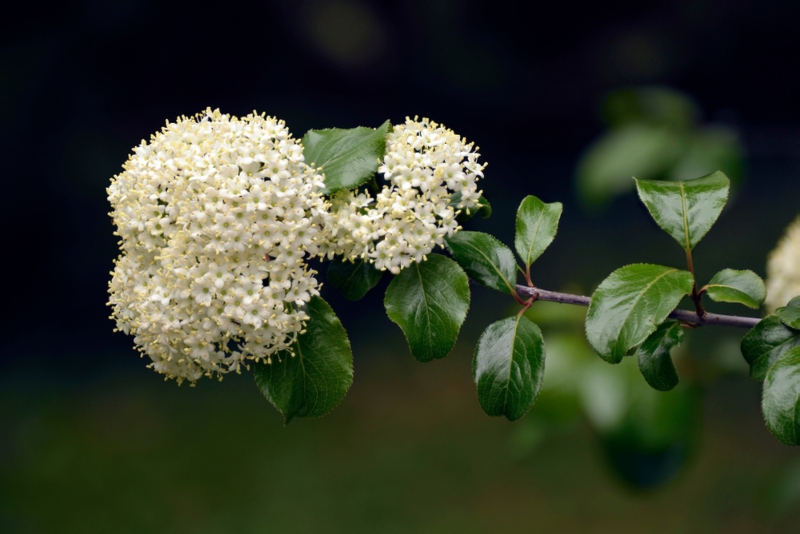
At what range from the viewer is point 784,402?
0.80m

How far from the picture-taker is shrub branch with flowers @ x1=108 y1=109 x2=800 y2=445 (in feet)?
2.68

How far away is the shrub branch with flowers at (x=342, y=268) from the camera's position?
2.68ft

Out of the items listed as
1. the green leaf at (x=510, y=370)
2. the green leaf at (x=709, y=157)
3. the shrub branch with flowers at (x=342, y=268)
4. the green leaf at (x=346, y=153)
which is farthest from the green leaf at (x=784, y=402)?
the green leaf at (x=709, y=157)

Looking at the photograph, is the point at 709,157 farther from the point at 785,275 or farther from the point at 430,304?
the point at 430,304

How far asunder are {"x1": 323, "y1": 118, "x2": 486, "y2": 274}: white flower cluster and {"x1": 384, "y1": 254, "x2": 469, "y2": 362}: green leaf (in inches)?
1.1

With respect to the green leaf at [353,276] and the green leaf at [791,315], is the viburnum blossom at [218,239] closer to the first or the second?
the green leaf at [353,276]

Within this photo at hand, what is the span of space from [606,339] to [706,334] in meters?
3.03

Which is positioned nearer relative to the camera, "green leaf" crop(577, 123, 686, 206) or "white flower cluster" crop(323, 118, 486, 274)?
"white flower cluster" crop(323, 118, 486, 274)

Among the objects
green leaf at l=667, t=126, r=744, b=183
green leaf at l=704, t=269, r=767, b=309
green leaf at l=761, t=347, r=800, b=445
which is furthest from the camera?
green leaf at l=667, t=126, r=744, b=183

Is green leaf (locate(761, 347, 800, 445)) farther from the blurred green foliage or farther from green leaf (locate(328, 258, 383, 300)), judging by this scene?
the blurred green foliage

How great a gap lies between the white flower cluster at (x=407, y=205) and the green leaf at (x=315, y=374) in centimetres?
9

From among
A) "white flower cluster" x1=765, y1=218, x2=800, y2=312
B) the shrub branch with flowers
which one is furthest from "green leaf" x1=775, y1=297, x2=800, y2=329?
"white flower cluster" x1=765, y1=218, x2=800, y2=312

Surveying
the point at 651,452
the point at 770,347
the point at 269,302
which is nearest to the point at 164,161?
the point at 269,302

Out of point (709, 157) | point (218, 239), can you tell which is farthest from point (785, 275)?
point (218, 239)
